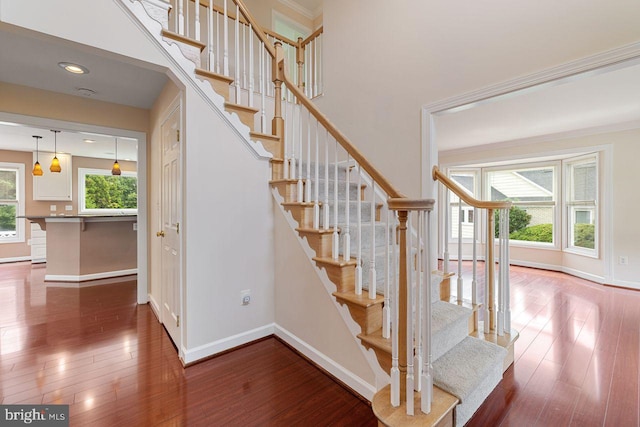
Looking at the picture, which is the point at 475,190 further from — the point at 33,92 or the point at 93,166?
the point at 93,166

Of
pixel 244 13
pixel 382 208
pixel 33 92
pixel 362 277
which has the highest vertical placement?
pixel 244 13

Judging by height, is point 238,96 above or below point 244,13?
below

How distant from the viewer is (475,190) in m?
6.14

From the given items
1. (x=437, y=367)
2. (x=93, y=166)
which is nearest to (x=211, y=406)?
(x=437, y=367)

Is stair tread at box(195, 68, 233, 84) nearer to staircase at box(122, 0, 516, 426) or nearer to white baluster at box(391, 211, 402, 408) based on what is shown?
staircase at box(122, 0, 516, 426)

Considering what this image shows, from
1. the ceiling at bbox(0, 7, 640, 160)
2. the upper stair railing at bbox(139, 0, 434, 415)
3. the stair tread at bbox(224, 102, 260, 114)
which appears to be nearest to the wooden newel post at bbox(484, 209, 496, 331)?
the upper stair railing at bbox(139, 0, 434, 415)

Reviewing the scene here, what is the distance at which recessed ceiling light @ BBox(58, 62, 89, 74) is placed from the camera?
2.29m

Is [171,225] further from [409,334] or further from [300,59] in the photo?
[300,59]

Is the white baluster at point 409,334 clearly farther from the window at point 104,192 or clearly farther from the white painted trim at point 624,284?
the window at point 104,192

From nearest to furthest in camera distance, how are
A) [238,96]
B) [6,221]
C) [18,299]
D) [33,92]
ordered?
[238,96] → [33,92] → [18,299] → [6,221]

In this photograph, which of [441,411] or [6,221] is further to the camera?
[6,221]

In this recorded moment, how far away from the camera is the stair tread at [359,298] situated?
1645 mm

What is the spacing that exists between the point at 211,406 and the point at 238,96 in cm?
232

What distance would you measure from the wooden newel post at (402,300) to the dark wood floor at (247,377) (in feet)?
1.38
